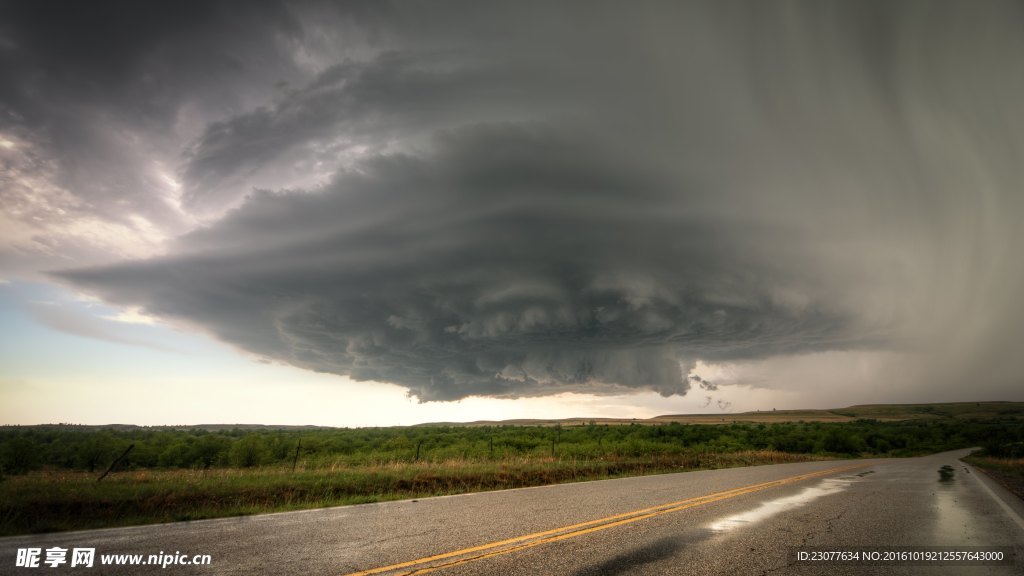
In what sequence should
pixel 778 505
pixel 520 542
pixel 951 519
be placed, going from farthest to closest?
pixel 778 505 < pixel 951 519 < pixel 520 542

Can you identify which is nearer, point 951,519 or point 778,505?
point 951,519

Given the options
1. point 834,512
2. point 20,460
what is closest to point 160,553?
point 834,512

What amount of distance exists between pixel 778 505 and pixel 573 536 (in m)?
6.90

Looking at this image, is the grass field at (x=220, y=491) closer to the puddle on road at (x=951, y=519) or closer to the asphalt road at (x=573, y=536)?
the asphalt road at (x=573, y=536)

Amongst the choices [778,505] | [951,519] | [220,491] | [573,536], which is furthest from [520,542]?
[220,491]

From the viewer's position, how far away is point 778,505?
39.5ft

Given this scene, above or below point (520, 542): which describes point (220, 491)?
above

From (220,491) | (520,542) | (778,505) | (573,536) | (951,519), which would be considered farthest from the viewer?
(220,491)

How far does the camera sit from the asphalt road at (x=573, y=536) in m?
6.46

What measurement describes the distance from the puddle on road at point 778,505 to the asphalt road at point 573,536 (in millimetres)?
59

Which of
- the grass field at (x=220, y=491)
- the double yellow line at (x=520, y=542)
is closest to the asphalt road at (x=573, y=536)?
the double yellow line at (x=520, y=542)

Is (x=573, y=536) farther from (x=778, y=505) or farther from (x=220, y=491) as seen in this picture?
(x=220, y=491)

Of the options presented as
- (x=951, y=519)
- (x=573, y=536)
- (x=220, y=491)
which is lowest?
(x=951, y=519)

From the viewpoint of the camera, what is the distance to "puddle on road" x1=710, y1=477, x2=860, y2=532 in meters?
9.45
